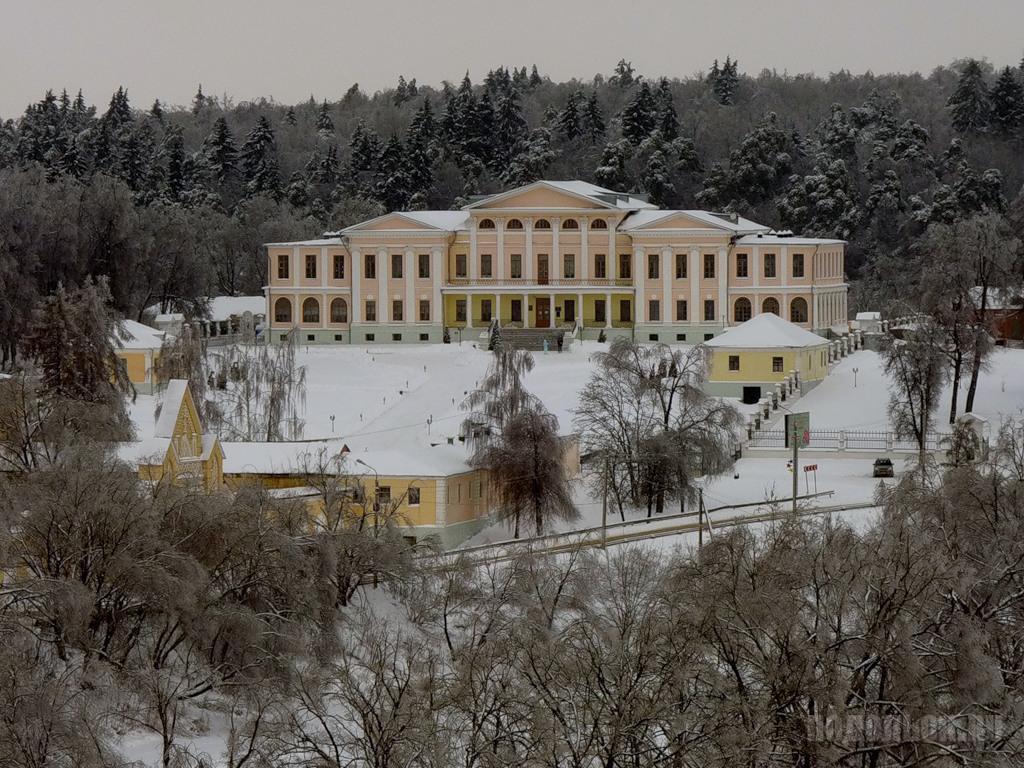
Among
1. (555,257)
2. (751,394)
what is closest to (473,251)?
(555,257)

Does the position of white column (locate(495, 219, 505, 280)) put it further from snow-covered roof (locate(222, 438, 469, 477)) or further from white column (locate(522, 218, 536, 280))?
snow-covered roof (locate(222, 438, 469, 477))

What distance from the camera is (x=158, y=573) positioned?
34969mm

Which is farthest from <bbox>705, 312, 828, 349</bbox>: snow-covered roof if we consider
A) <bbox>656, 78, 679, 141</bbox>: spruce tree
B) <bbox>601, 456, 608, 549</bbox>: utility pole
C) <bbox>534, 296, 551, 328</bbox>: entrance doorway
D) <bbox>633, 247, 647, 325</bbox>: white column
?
<bbox>656, 78, 679, 141</bbox>: spruce tree

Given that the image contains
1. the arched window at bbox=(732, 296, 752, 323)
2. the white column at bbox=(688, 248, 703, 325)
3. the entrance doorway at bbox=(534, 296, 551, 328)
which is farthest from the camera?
the entrance doorway at bbox=(534, 296, 551, 328)

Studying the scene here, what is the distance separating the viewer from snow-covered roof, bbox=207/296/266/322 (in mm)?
86562

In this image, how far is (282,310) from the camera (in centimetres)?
7894

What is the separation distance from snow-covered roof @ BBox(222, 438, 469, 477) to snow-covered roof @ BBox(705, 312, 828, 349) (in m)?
14.3

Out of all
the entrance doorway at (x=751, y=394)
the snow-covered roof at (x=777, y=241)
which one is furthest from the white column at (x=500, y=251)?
the entrance doorway at (x=751, y=394)

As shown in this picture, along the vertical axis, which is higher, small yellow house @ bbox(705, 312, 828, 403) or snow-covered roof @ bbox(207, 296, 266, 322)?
snow-covered roof @ bbox(207, 296, 266, 322)

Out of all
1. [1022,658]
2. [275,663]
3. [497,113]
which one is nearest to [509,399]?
[275,663]

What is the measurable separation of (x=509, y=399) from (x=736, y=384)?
11.9 metres

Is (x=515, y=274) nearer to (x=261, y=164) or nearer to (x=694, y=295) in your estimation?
(x=694, y=295)

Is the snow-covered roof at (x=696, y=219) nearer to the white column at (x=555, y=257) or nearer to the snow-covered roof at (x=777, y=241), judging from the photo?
the snow-covered roof at (x=777, y=241)

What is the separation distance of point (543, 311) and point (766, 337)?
17444 millimetres
